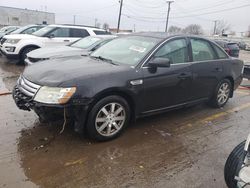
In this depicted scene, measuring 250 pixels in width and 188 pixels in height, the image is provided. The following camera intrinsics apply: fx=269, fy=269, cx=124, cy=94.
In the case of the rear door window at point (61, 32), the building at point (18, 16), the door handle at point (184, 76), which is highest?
the building at point (18, 16)

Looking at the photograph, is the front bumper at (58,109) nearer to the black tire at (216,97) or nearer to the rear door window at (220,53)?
the black tire at (216,97)

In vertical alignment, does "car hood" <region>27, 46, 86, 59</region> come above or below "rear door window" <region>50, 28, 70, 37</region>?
below

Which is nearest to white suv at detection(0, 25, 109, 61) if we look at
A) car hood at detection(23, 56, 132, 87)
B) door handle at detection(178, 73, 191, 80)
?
car hood at detection(23, 56, 132, 87)

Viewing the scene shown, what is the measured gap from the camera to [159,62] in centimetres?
419

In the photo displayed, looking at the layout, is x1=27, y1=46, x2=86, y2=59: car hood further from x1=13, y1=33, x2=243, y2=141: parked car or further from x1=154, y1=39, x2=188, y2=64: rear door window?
x1=154, y1=39, x2=188, y2=64: rear door window

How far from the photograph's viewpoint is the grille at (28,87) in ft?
12.0

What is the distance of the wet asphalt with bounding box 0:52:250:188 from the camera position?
10.2ft

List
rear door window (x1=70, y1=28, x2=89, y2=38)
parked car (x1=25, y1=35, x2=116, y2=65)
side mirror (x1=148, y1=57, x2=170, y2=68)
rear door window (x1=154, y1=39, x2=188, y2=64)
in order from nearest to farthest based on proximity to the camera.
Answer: side mirror (x1=148, y1=57, x2=170, y2=68)
rear door window (x1=154, y1=39, x2=188, y2=64)
parked car (x1=25, y1=35, x2=116, y2=65)
rear door window (x1=70, y1=28, x2=89, y2=38)

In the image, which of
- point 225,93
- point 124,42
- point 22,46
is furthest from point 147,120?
point 22,46

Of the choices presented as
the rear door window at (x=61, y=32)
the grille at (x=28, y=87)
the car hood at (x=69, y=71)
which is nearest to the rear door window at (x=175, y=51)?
the car hood at (x=69, y=71)

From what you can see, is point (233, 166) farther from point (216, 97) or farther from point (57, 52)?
point (57, 52)

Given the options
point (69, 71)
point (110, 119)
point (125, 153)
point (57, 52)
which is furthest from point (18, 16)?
point (125, 153)

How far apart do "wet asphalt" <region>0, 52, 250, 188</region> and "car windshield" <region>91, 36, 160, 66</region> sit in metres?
1.17

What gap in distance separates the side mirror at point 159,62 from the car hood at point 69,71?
0.39 meters
